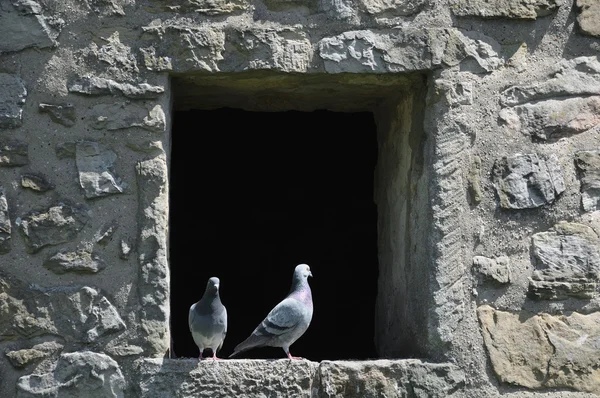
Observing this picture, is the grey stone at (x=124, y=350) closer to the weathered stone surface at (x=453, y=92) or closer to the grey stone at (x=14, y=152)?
the grey stone at (x=14, y=152)

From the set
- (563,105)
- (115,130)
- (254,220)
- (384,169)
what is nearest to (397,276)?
(384,169)

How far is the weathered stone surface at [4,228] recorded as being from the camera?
3.81 meters

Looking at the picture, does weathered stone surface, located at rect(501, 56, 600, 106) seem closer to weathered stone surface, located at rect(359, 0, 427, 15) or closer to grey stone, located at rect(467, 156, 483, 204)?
grey stone, located at rect(467, 156, 483, 204)

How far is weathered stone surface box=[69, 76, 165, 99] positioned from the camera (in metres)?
3.89

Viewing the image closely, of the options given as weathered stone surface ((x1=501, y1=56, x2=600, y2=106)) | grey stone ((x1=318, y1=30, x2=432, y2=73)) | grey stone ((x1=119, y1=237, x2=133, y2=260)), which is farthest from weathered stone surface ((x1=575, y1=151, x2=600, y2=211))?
grey stone ((x1=119, y1=237, x2=133, y2=260))

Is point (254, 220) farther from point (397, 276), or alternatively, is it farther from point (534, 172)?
point (534, 172)

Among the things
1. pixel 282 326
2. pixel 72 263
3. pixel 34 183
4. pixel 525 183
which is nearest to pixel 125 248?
pixel 72 263

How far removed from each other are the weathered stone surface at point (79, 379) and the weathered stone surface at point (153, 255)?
0.16 m

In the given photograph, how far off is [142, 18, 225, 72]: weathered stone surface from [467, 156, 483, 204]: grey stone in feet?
3.43

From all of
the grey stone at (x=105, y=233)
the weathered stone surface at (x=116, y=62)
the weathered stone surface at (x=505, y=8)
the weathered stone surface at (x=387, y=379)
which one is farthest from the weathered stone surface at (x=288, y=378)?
the weathered stone surface at (x=505, y=8)

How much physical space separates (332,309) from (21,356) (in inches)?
83.6

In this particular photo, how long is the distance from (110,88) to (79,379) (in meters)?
1.05

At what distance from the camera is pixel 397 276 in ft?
14.2

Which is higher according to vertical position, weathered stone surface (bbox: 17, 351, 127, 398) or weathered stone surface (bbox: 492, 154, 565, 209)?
weathered stone surface (bbox: 492, 154, 565, 209)
